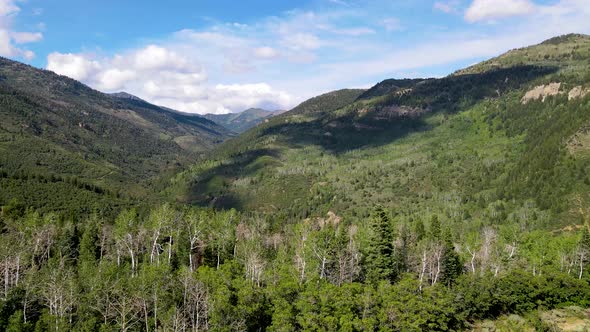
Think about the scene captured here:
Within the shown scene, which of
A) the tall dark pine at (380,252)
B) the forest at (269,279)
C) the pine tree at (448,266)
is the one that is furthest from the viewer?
the pine tree at (448,266)

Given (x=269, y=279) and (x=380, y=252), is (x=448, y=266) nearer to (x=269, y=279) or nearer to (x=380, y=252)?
(x=380, y=252)

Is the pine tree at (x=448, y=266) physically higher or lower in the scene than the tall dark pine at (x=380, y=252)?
lower

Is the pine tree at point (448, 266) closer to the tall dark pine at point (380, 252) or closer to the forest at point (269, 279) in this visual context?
the forest at point (269, 279)

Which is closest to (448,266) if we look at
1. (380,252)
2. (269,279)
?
(380,252)

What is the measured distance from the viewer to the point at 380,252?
91562mm

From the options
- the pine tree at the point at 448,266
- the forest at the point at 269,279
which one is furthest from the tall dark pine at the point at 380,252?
the pine tree at the point at 448,266

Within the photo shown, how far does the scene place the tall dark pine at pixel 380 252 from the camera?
90688mm

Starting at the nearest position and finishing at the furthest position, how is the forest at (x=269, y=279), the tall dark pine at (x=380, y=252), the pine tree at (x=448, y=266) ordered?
the forest at (x=269, y=279) → the tall dark pine at (x=380, y=252) → the pine tree at (x=448, y=266)

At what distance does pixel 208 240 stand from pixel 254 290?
47809mm

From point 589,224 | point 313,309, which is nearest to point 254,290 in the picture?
point 313,309

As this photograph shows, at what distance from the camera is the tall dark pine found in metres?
90.7

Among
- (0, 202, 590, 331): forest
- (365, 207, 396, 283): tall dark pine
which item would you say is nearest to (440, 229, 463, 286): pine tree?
(0, 202, 590, 331): forest

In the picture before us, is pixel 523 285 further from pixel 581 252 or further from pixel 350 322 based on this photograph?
pixel 350 322

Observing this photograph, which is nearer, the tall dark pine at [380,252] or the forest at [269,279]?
the forest at [269,279]
